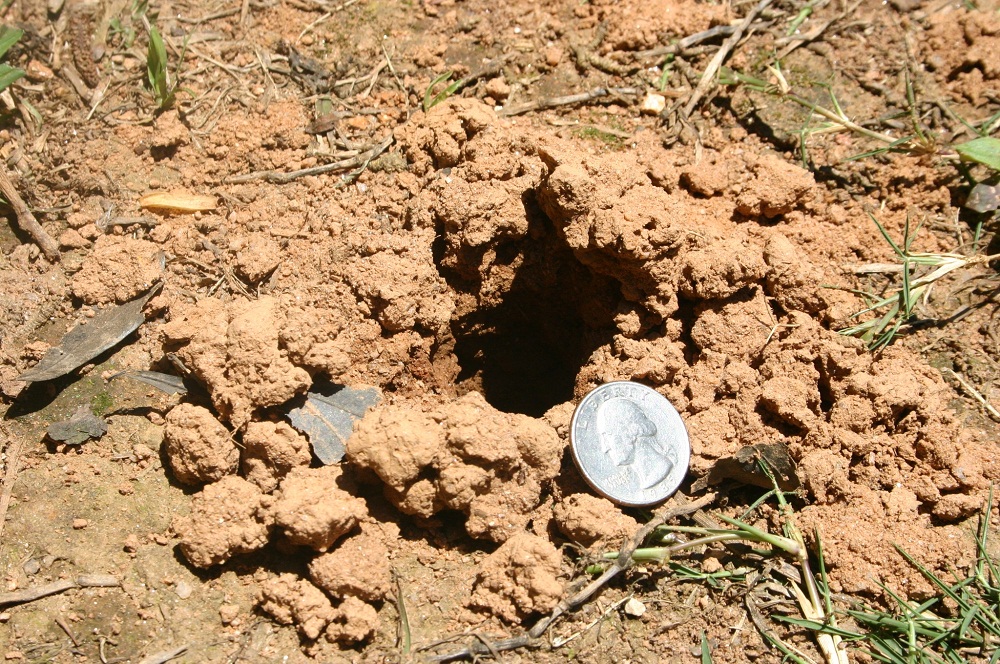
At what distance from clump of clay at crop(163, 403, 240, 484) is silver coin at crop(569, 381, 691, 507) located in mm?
1088

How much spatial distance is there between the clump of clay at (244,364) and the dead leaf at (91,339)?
0.96ft

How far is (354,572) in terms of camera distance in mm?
2172

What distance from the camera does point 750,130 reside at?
10.1 ft

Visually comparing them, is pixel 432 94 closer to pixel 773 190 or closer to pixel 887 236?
pixel 773 190

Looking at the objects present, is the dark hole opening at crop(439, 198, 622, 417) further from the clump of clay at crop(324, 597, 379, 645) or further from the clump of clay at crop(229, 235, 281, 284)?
the clump of clay at crop(324, 597, 379, 645)

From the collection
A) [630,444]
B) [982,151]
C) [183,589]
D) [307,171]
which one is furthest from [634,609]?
[982,151]

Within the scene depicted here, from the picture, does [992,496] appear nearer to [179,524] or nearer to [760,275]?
[760,275]

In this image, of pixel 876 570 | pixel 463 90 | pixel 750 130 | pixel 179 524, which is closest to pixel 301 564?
pixel 179 524

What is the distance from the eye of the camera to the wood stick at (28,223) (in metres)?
2.69

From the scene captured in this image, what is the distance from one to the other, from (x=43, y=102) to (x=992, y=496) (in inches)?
146

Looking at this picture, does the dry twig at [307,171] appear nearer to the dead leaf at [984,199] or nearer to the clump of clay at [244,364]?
the clump of clay at [244,364]

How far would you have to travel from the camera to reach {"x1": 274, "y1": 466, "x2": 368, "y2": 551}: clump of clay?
2123mm

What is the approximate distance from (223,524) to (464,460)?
727mm

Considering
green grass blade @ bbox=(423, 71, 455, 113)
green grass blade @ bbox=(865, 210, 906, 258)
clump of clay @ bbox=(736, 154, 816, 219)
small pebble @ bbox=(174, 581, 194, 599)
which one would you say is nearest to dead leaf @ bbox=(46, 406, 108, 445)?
small pebble @ bbox=(174, 581, 194, 599)
